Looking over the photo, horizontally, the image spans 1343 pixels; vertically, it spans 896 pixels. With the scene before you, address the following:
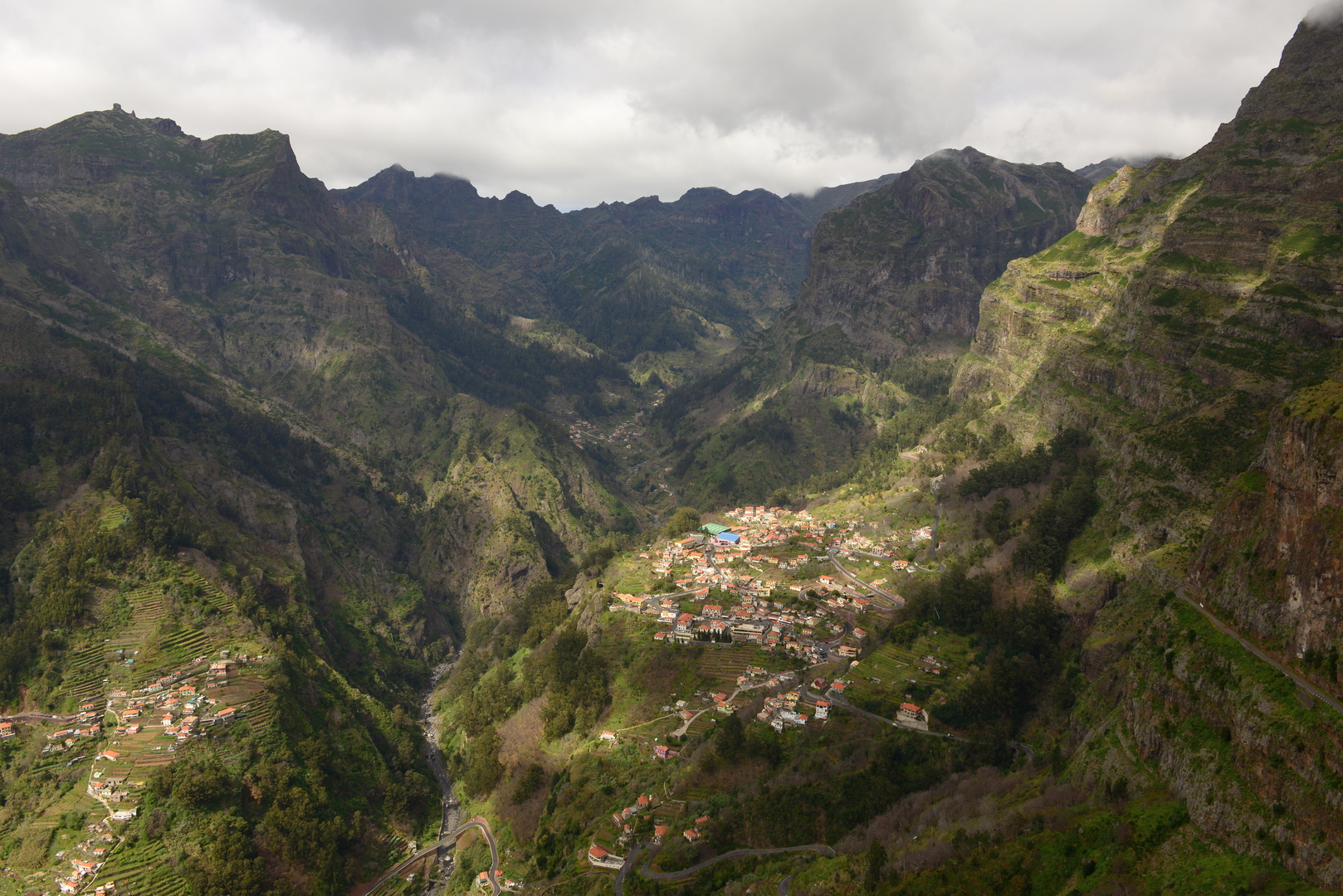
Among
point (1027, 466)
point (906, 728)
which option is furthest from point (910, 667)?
point (1027, 466)

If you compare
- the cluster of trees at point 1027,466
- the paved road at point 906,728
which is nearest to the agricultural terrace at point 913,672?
the paved road at point 906,728

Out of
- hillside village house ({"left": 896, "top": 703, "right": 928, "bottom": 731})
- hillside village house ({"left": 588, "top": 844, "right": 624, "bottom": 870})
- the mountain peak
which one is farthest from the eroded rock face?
the mountain peak

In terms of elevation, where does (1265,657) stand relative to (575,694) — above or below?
above

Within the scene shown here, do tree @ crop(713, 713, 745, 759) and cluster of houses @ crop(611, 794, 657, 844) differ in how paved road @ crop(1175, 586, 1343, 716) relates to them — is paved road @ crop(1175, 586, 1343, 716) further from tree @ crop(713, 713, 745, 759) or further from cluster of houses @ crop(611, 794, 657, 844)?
cluster of houses @ crop(611, 794, 657, 844)

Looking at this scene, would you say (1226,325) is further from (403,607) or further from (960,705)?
(403,607)

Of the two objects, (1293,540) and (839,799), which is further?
(839,799)

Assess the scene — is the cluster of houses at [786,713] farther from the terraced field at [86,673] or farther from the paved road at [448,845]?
the terraced field at [86,673]

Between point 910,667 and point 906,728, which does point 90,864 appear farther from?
point 910,667
